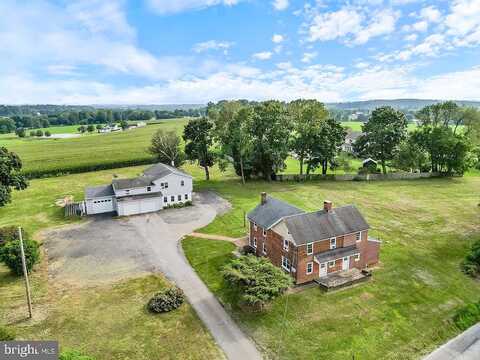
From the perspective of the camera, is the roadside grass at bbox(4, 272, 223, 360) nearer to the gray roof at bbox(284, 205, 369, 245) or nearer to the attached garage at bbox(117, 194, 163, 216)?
the gray roof at bbox(284, 205, 369, 245)

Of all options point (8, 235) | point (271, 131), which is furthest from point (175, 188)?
point (8, 235)

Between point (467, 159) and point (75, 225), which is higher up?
point (467, 159)

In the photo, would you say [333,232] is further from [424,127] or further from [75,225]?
[424,127]

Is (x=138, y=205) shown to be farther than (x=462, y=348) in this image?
Yes

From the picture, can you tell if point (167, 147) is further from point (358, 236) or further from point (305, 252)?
point (358, 236)

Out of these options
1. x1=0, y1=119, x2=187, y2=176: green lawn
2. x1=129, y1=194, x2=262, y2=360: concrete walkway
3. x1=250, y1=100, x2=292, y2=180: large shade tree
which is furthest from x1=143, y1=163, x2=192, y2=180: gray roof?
x1=0, y1=119, x2=187, y2=176: green lawn

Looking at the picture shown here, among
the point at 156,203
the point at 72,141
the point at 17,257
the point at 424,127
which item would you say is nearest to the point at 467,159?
the point at 424,127

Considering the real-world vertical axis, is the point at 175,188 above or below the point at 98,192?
below
